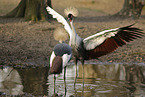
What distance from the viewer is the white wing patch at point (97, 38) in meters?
6.38

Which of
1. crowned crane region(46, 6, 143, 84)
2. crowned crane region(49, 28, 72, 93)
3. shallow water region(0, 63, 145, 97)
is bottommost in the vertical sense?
shallow water region(0, 63, 145, 97)

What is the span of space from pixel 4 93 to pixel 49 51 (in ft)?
15.6

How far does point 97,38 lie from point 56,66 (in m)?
1.27

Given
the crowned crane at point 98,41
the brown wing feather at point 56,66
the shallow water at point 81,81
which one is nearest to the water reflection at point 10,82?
the shallow water at point 81,81

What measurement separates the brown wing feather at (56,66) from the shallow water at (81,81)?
1.56 ft

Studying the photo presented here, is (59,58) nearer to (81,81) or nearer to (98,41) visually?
(98,41)

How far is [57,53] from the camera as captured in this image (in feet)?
19.9

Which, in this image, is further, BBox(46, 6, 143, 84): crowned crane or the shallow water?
BBox(46, 6, 143, 84): crowned crane

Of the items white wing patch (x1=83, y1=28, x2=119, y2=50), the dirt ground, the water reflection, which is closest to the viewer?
the water reflection

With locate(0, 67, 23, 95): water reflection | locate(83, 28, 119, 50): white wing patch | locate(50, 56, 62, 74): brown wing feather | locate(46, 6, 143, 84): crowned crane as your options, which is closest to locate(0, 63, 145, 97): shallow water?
locate(0, 67, 23, 95): water reflection

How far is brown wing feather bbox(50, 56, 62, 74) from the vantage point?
5.80m

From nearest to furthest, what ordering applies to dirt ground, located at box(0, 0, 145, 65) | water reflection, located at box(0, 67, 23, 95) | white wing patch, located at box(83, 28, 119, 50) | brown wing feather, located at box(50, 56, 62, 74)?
brown wing feather, located at box(50, 56, 62, 74) < water reflection, located at box(0, 67, 23, 95) < white wing patch, located at box(83, 28, 119, 50) < dirt ground, located at box(0, 0, 145, 65)

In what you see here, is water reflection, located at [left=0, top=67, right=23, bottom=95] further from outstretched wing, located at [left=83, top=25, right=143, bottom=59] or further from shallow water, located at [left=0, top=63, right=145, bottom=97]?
outstretched wing, located at [left=83, top=25, right=143, bottom=59]

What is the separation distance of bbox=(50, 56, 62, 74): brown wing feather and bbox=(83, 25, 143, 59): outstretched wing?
995 millimetres
